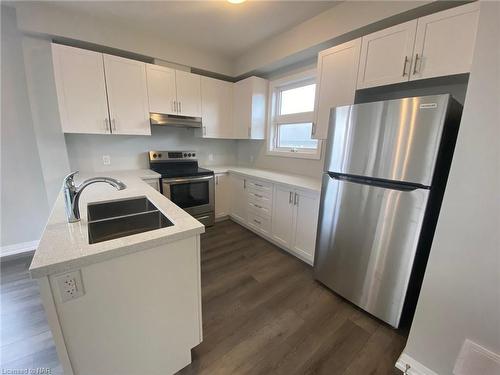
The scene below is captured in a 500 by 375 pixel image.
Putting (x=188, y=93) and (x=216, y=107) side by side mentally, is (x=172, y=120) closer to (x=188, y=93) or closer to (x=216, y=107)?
(x=188, y=93)

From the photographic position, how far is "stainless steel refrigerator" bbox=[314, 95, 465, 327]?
51.4 inches

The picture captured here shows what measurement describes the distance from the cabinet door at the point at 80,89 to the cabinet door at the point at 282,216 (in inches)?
88.9

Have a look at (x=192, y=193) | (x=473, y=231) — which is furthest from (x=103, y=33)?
(x=473, y=231)

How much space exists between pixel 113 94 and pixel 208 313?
8.57 ft

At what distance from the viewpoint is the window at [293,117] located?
9.26ft

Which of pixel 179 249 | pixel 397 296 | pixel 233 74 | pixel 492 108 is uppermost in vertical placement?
pixel 233 74

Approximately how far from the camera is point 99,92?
241 centimetres

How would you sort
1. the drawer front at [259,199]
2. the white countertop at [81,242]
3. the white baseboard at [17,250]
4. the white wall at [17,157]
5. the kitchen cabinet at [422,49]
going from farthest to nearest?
1. the drawer front at [259,199]
2. the white baseboard at [17,250]
3. the white wall at [17,157]
4. the kitchen cabinet at [422,49]
5. the white countertop at [81,242]

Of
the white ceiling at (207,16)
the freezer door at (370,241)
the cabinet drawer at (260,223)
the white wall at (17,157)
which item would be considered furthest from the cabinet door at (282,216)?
the white wall at (17,157)

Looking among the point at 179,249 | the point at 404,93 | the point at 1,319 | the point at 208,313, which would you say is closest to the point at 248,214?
the point at 208,313

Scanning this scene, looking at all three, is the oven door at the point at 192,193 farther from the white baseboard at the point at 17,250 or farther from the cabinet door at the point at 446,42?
the cabinet door at the point at 446,42

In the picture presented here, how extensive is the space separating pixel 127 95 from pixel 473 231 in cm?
333

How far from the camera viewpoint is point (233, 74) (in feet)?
11.3

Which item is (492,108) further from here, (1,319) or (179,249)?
Answer: (1,319)
